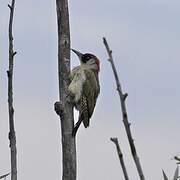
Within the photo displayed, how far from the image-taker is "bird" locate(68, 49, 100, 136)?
24.7 ft

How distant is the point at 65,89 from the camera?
4.70 metres

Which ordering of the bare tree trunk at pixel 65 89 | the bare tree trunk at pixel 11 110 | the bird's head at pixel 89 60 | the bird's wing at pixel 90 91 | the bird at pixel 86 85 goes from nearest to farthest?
the bare tree trunk at pixel 11 110 < the bare tree trunk at pixel 65 89 < the bird at pixel 86 85 < the bird's wing at pixel 90 91 < the bird's head at pixel 89 60

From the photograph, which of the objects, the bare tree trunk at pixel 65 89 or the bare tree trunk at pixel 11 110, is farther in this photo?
the bare tree trunk at pixel 65 89

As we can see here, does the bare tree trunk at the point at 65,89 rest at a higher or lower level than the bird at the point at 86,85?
lower

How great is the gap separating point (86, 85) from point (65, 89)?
3.62m

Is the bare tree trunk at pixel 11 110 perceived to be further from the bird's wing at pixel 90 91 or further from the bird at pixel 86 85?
the bird's wing at pixel 90 91

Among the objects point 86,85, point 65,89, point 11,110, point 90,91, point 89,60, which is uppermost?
point 89,60

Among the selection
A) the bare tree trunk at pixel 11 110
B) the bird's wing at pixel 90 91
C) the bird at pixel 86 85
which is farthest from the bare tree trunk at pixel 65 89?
the bird's wing at pixel 90 91

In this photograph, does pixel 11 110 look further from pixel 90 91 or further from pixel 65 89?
pixel 90 91

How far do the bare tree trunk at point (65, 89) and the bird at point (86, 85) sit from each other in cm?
213

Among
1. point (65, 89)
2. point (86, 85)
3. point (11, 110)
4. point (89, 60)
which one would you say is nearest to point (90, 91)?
point (86, 85)

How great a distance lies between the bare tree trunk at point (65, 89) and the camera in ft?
12.6

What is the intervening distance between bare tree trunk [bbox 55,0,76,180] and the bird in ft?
6.99

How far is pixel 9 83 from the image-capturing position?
319 centimetres
